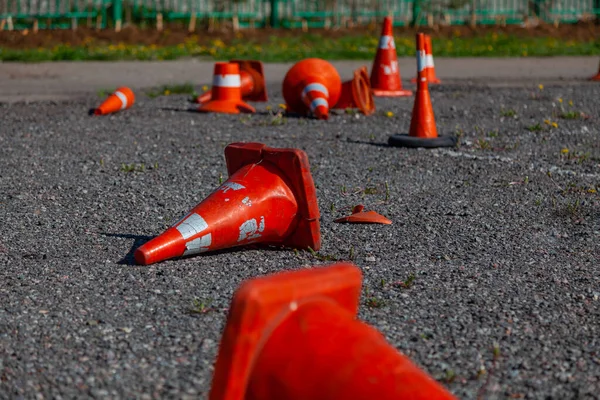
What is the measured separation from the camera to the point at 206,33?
2094 cm

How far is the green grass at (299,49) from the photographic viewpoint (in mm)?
14984

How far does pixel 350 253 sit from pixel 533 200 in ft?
5.50

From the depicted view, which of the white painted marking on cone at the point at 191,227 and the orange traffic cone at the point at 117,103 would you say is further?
the orange traffic cone at the point at 117,103

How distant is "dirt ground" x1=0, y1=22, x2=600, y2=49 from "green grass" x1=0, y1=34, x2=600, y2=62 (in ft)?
1.99

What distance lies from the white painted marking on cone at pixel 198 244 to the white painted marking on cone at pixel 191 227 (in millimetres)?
34

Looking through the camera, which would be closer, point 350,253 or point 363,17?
point 350,253

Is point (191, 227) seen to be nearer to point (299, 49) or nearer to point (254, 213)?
point (254, 213)

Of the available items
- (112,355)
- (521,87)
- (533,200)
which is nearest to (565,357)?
(112,355)

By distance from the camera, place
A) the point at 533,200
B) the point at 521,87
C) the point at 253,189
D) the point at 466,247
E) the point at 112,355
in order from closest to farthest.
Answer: the point at 112,355 < the point at 253,189 < the point at 466,247 < the point at 533,200 < the point at 521,87

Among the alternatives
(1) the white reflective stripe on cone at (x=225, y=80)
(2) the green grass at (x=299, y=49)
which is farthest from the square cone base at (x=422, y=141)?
(2) the green grass at (x=299, y=49)

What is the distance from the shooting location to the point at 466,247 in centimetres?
472

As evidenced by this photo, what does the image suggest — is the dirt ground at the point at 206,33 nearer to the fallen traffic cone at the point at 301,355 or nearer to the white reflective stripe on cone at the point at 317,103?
the white reflective stripe on cone at the point at 317,103

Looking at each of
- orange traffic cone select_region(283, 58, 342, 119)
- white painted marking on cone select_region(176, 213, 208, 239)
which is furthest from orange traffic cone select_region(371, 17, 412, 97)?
white painted marking on cone select_region(176, 213, 208, 239)

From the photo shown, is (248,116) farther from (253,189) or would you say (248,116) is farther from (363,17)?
(363,17)
